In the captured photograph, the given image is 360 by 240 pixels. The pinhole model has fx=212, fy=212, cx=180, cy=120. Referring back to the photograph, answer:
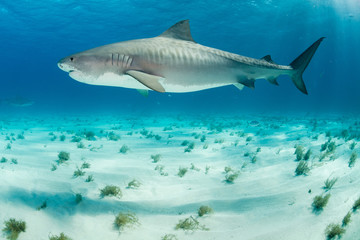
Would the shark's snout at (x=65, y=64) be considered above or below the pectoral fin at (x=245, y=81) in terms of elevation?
below

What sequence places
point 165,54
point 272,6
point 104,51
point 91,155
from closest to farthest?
point 104,51 < point 165,54 < point 91,155 < point 272,6

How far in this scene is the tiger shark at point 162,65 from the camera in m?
2.91

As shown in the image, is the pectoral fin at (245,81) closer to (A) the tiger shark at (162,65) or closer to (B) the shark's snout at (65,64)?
(A) the tiger shark at (162,65)

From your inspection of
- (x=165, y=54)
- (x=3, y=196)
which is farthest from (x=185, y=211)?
(x=3, y=196)

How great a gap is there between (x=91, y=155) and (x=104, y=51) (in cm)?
554

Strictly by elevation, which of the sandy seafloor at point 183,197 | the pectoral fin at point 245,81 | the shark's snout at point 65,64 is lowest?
the sandy seafloor at point 183,197

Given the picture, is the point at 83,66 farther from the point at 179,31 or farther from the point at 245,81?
the point at 245,81

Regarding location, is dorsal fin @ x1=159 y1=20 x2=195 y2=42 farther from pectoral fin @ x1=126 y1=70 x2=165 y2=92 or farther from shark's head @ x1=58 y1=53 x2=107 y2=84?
shark's head @ x1=58 y1=53 x2=107 y2=84

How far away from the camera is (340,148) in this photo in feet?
23.2

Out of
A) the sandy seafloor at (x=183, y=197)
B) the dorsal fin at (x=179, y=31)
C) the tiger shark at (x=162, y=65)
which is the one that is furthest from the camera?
the dorsal fin at (x=179, y=31)

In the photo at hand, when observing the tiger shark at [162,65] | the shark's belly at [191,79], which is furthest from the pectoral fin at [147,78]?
the shark's belly at [191,79]

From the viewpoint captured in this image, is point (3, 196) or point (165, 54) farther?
point (3, 196)

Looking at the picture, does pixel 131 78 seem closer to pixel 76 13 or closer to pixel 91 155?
pixel 91 155

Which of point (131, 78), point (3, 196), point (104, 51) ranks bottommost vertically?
point (3, 196)
